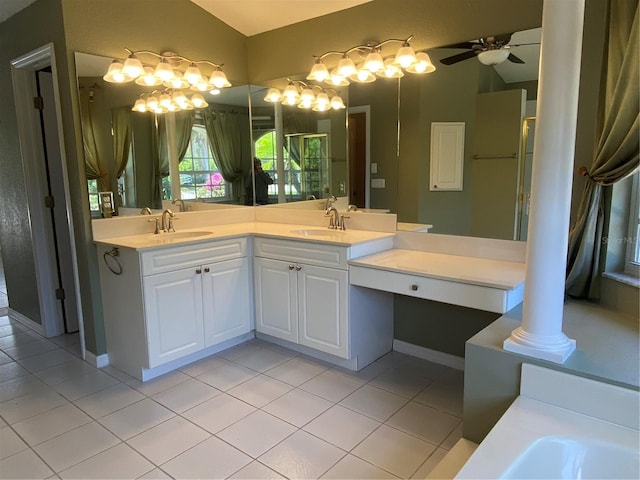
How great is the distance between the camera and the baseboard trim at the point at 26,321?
11.9 ft

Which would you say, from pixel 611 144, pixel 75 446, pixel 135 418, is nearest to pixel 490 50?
pixel 611 144

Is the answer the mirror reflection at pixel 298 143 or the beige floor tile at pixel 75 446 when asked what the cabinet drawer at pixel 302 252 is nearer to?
the mirror reflection at pixel 298 143

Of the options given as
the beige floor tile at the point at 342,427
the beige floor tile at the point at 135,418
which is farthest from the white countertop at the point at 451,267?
the beige floor tile at the point at 135,418

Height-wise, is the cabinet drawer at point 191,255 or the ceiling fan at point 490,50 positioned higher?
the ceiling fan at point 490,50

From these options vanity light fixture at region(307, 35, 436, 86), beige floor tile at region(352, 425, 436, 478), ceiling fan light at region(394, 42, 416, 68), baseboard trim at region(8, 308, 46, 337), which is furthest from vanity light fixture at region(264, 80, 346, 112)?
baseboard trim at region(8, 308, 46, 337)

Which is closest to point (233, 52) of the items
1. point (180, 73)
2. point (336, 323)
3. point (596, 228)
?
point (180, 73)

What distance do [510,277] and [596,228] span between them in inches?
19.4

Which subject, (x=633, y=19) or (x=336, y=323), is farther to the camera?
(x=336, y=323)

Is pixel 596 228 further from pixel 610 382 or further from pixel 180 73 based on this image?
pixel 180 73

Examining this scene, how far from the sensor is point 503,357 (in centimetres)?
176

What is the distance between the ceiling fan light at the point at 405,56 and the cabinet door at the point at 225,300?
5.73 ft

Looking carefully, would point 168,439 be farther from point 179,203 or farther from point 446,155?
point 446,155

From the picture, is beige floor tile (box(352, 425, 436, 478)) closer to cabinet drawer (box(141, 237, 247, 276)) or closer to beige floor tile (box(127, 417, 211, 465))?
beige floor tile (box(127, 417, 211, 465))

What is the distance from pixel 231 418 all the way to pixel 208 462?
0.36 meters
